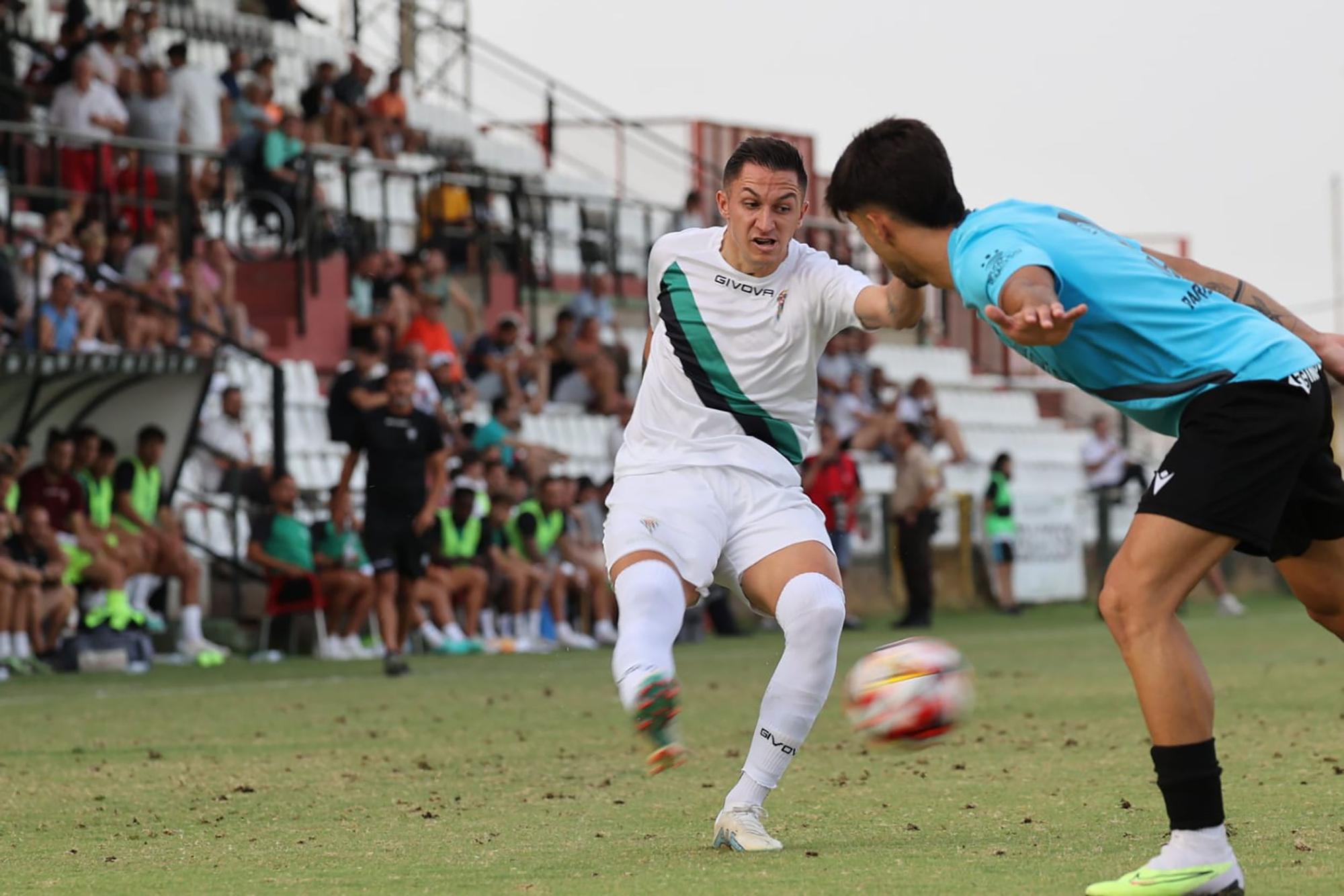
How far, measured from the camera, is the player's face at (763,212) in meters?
6.76

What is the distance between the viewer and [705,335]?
6957 mm

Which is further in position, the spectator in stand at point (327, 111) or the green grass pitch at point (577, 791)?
the spectator in stand at point (327, 111)

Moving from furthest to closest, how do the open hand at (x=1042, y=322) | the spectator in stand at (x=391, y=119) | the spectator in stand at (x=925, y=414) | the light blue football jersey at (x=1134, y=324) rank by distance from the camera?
the spectator in stand at (x=925, y=414) → the spectator in stand at (x=391, y=119) → the light blue football jersey at (x=1134, y=324) → the open hand at (x=1042, y=322)

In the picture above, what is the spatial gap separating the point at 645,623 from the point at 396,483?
33.0 ft

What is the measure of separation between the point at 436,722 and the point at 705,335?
5434mm

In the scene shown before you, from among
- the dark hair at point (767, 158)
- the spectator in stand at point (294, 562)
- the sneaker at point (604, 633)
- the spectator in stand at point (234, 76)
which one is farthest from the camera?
the spectator in stand at point (234, 76)

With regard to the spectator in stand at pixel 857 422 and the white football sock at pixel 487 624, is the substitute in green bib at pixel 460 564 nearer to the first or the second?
the white football sock at pixel 487 624

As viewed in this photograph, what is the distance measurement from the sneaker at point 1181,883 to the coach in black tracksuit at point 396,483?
11.2 m

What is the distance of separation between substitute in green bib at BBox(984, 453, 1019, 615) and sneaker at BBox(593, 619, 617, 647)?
653 cm

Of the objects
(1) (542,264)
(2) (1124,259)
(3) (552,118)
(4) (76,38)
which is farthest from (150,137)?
(2) (1124,259)

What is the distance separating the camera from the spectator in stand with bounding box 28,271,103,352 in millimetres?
16859

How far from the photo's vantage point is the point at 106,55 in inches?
848

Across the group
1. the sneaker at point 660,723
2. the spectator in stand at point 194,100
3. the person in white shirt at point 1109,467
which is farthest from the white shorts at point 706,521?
the person in white shirt at point 1109,467

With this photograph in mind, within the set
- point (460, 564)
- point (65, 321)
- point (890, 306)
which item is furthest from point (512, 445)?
point (890, 306)
